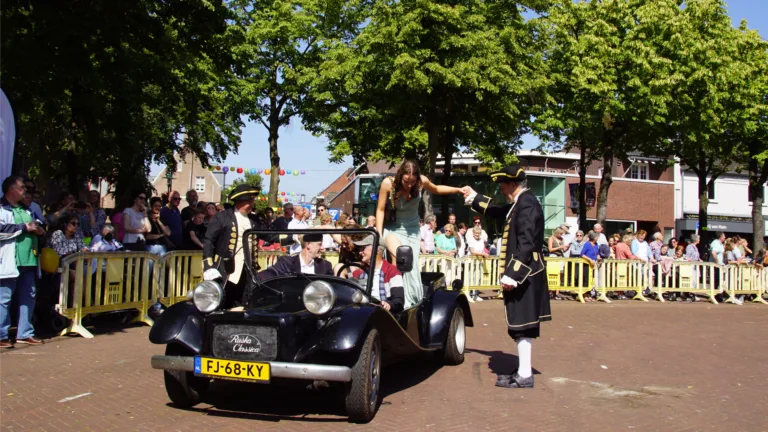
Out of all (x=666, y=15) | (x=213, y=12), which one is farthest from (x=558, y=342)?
(x=666, y=15)

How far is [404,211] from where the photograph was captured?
7648 millimetres

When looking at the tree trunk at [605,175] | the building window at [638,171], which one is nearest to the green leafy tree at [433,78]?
the tree trunk at [605,175]

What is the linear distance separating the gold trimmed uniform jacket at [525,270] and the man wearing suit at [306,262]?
70.2 inches

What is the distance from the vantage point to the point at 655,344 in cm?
1027

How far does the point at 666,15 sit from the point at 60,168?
2560 centimetres

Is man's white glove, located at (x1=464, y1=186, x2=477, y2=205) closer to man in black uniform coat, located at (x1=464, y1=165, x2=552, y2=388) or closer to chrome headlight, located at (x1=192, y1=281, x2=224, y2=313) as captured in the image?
man in black uniform coat, located at (x1=464, y1=165, x2=552, y2=388)

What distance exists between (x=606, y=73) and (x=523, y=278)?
72.6 ft

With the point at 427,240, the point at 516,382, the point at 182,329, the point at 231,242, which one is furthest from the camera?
the point at 427,240

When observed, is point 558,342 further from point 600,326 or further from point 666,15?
point 666,15

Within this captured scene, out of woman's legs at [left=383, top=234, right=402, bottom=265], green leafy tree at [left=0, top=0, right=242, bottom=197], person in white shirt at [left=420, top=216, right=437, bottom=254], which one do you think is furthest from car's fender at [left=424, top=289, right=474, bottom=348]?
person in white shirt at [left=420, top=216, right=437, bottom=254]

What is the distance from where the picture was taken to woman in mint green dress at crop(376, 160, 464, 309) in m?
7.37

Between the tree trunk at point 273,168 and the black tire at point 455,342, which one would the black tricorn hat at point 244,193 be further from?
the tree trunk at point 273,168

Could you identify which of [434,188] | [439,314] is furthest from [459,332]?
[434,188]

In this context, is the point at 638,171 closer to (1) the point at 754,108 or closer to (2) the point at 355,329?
(1) the point at 754,108
